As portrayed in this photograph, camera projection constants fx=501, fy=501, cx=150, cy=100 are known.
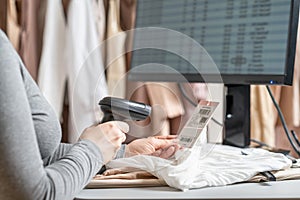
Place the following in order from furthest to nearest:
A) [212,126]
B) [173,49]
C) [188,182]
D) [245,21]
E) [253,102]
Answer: [253,102] < [173,49] < [245,21] < [212,126] < [188,182]

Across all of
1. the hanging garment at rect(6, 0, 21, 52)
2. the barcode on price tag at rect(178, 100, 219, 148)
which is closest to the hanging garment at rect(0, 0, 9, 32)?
the hanging garment at rect(6, 0, 21, 52)

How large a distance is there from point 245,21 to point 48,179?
2.24 feet

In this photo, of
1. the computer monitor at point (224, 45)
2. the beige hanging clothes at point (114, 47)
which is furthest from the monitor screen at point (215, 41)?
the beige hanging clothes at point (114, 47)

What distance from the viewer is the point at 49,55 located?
1.65 metres

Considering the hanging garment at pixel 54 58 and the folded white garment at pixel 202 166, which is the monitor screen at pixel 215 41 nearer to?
the folded white garment at pixel 202 166

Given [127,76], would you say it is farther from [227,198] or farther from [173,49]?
[227,198]

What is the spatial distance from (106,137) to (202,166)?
0.20 meters

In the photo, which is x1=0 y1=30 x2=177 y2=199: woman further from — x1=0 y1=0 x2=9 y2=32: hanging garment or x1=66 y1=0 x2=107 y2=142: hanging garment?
x1=0 y1=0 x2=9 y2=32: hanging garment

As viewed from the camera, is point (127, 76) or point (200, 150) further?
point (127, 76)

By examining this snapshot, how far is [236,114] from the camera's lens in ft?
4.06

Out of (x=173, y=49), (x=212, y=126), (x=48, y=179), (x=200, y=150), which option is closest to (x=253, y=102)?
(x=173, y=49)

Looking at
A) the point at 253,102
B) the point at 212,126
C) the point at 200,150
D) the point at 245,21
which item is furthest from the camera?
the point at 253,102

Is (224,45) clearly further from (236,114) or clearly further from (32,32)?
(32,32)

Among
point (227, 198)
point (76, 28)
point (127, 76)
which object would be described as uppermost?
point (76, 28)
